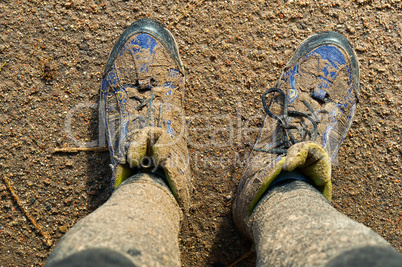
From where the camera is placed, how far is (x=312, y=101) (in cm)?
176

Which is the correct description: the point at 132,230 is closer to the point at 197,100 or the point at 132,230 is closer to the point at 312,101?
the point at 197,100

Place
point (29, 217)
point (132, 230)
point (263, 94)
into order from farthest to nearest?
point (29, 217) < point (263, 94) < point (132, 230)

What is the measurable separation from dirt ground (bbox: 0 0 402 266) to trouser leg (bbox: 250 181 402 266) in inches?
25.0

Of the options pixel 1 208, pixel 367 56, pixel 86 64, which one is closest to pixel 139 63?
pixel 86 64

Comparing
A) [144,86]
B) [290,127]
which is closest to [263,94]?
[290,127]

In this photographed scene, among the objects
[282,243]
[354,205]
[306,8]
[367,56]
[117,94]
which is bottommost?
[354,205]

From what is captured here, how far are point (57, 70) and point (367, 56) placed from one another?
1930 mm

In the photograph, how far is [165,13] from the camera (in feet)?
6.28

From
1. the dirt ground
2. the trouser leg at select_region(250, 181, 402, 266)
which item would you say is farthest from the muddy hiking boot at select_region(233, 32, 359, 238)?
the trouser leg at select_region(250, 181, 402, 266)

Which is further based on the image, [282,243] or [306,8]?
[306,8]

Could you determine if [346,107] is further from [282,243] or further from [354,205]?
[282,243]

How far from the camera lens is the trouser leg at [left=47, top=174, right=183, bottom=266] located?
859mm

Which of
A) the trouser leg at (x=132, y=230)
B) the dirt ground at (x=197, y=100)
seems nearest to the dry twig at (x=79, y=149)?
the dirt ground at (x=197, y=100)

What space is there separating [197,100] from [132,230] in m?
1.10
